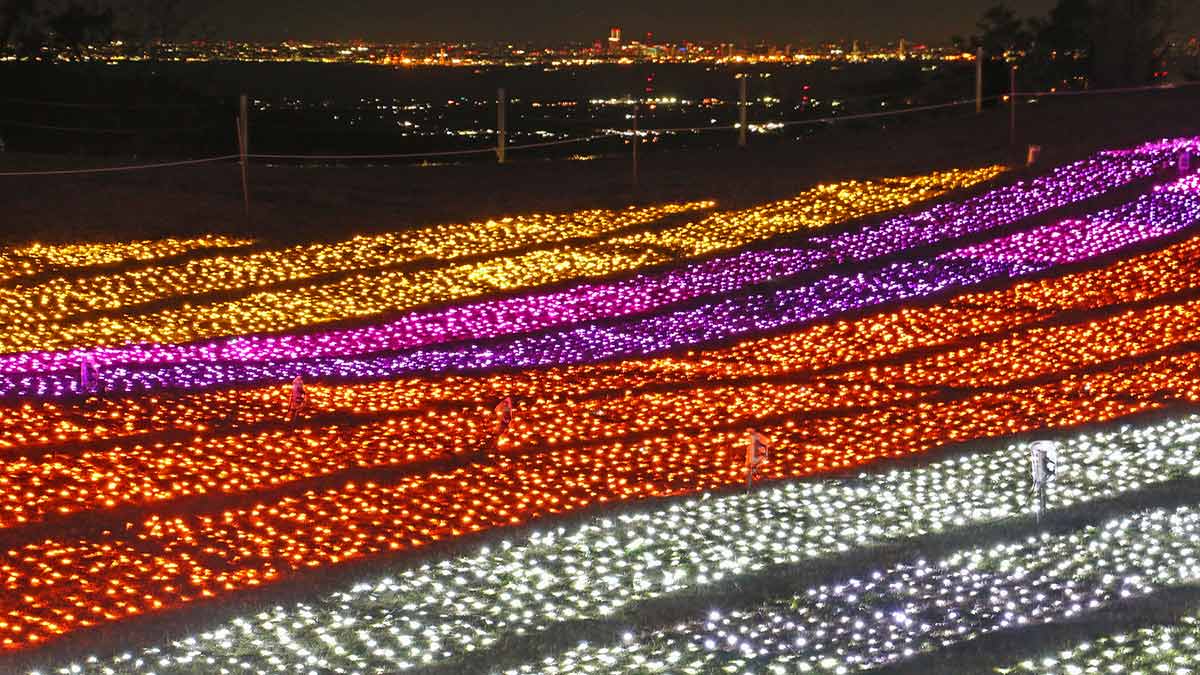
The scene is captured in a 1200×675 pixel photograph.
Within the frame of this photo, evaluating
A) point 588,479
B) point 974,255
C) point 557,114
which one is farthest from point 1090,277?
point 557,114

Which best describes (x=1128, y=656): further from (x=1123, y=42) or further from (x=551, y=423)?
(x=1123, y=42)

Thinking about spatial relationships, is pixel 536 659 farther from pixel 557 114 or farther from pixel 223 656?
pixel 557 114

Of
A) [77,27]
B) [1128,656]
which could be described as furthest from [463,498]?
[77,27]

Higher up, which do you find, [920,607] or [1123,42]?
[1123,42]

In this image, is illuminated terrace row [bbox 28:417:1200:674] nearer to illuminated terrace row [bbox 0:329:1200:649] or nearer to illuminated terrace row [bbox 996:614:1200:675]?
illuminated terrace row [bbox 0:329:1200:649]

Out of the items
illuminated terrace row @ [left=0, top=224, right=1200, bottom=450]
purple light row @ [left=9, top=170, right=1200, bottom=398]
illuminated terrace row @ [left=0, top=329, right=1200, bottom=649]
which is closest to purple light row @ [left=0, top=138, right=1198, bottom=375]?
purple light row @ [left=9, top=170, right=1200, bottom=398]

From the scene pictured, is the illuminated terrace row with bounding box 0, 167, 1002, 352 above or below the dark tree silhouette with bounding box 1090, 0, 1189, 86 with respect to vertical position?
below
